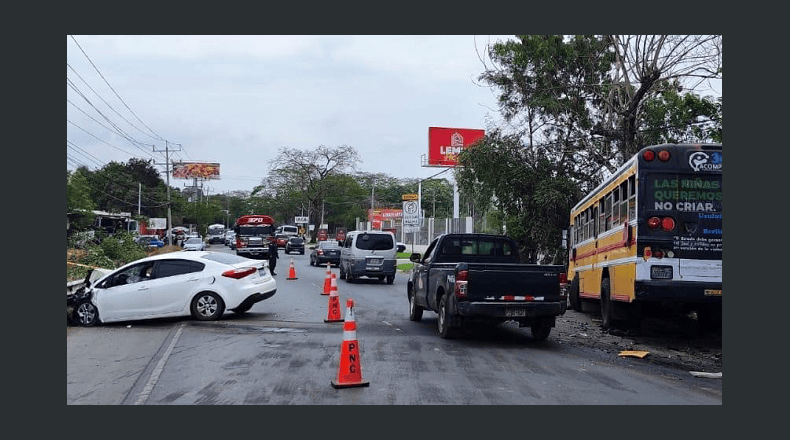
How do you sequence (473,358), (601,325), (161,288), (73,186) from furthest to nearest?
(73,186) → (601,325) → (161,288) → (473,358)

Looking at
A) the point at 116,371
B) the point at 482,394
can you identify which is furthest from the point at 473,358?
the point at 116,371

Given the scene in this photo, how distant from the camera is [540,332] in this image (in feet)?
43.6

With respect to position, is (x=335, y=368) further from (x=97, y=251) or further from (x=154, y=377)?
(x=97, y=251)

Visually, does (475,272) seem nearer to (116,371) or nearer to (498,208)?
(116,371)

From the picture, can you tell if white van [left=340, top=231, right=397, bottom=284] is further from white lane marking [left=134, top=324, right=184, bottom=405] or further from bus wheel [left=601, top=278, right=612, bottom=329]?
white lane marking [left=134, top=324, right=184, bottom=405]

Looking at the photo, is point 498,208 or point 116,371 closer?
point 116,371

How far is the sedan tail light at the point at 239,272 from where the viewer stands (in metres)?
15.6

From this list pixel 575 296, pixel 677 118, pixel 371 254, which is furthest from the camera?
pixel 371 254

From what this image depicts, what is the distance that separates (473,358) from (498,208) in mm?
17232

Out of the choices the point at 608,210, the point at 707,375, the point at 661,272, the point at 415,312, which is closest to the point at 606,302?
the point at 608,210

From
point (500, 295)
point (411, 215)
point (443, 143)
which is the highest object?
point (443, 143)

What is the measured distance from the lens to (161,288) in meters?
15.1

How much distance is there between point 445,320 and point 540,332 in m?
1.72

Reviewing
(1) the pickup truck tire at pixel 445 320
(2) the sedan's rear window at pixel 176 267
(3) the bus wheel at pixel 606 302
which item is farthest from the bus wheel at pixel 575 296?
(2) the sedan's rear window at pixel 176 267
